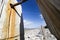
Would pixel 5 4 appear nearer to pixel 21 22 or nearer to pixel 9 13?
pixel 9 13

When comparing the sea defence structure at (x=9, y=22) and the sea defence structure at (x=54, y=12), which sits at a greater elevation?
the sea defence structure at (x=54, y=12)

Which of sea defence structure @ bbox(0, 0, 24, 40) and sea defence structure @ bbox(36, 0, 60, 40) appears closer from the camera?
sea defence structure @ bbox(36, 0, 60, 40)

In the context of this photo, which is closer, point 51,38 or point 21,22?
point 51,38

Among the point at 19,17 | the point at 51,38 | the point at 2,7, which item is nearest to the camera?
the point at 51,38

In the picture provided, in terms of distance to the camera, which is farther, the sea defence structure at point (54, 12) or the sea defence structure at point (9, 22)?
the sea defence structure at point (9, 22)

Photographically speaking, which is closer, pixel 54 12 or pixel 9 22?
pixel 54 12

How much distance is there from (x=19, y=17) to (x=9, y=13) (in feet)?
0.76

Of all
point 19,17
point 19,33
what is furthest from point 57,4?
point 19,17

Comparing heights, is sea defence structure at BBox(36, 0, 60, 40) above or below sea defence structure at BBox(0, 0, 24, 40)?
above

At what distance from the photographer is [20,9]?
107 inches

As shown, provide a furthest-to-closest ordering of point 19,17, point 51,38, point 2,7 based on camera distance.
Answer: point 19,17
point 2,7
point 51,38

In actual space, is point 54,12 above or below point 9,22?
above

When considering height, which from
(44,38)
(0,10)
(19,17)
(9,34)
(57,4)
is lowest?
(44,38)

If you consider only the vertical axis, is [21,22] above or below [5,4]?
below
